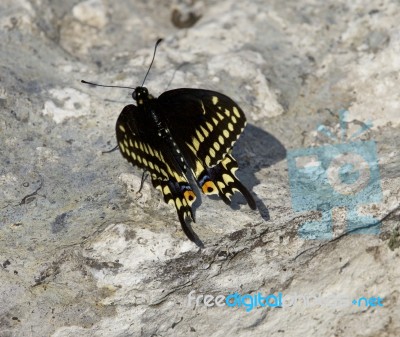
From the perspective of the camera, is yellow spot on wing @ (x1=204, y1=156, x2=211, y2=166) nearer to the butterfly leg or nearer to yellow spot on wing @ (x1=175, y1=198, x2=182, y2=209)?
the butterfly leg

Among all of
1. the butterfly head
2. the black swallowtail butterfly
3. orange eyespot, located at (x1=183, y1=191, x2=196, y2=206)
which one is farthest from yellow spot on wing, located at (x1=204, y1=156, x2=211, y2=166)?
the butterfly head

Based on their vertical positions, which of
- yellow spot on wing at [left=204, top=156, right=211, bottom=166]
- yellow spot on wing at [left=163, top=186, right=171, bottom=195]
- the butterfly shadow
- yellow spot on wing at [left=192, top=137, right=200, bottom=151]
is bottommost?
the butterfly shadow

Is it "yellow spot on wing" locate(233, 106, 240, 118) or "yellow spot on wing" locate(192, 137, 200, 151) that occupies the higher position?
"yellow spot on wing" locate(233, 106, 240, 118)

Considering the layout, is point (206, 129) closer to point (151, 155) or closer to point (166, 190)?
point (151, 155)

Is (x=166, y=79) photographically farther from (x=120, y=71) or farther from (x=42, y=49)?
(x=42, y=49)

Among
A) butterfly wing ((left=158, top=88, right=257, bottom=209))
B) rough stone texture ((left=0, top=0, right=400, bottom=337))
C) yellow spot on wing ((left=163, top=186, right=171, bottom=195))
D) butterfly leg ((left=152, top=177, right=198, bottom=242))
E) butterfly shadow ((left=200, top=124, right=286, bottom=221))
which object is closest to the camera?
rough stone texture ((left=0, top=0, right=400, bottom=337))

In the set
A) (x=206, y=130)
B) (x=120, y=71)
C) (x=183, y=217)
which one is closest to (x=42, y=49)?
(x=120, y=71)

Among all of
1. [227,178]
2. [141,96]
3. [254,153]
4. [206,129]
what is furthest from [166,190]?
[254,153]
